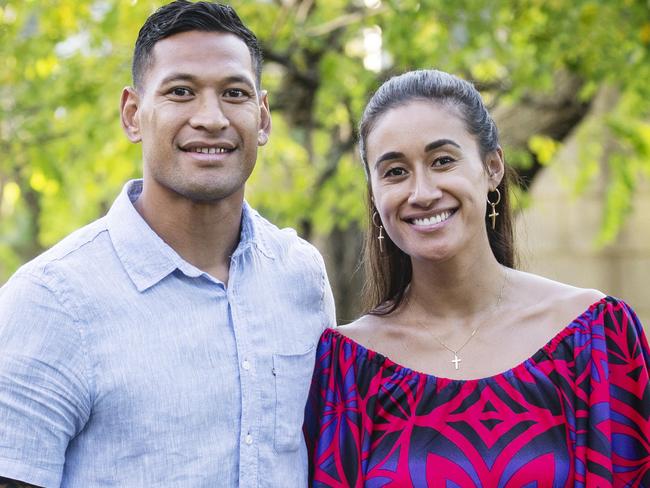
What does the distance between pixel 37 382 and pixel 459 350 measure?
1.28 metres

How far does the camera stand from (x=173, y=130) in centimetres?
279

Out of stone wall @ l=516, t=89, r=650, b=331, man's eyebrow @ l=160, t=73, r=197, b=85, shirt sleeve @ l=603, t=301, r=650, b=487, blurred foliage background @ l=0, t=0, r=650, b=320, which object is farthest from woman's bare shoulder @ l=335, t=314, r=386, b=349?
stone wall @ l=516, t=89, r=650, b=331

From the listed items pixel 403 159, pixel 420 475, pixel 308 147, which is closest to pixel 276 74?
pixel 308 147

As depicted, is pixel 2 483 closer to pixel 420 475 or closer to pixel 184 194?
pixel 184 194

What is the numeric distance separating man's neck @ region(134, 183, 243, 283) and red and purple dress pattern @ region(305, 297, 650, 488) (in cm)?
56

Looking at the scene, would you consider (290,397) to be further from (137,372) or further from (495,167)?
(495,167)

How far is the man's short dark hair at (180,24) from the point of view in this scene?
9.30 feet

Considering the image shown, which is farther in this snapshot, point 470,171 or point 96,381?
point 470,171

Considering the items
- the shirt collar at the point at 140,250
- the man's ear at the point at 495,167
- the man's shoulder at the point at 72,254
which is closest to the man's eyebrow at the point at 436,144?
the man's ear at the point at 495,167

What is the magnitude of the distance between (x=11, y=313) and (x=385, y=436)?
114 centimetres

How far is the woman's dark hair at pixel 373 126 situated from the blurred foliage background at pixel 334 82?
2236 mm

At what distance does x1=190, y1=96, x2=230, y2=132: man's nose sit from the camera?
2764mm

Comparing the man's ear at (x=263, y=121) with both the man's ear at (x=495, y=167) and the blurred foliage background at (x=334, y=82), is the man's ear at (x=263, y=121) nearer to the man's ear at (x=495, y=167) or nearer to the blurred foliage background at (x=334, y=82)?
the man's ear at (x=495, y=167)

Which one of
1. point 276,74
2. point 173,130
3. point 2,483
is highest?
point 276,74
